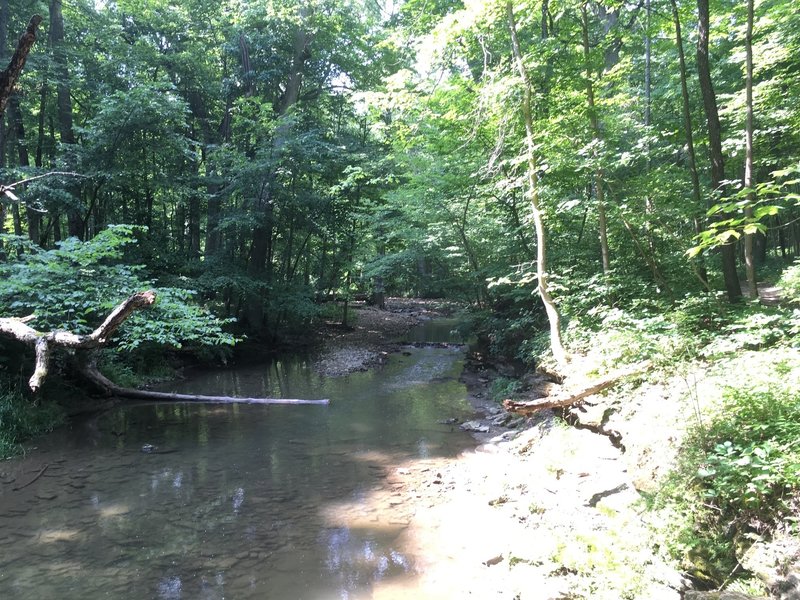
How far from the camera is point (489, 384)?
39.3ft

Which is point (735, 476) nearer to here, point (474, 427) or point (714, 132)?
point (474, 427)

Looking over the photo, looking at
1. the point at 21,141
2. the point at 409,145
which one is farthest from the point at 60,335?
the point at 21,141

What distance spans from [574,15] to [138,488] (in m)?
11.8

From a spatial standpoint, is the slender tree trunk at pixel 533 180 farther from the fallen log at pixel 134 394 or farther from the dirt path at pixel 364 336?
the dirt path at pixel 364 336

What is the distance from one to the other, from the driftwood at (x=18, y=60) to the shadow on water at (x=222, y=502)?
5118 mm

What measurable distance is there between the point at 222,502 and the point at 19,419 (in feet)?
16.9

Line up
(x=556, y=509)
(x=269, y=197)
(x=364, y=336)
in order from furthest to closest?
(x=364, y=336) → (x=269, y=197) → (x=556, y=509)

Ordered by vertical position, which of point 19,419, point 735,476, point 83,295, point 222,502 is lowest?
point 222,502

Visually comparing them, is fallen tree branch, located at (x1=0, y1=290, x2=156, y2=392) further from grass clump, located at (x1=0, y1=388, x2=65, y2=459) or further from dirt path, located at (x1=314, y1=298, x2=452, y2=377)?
dirt path, located at (x1=314, y1=298, x2=452, y2=377)

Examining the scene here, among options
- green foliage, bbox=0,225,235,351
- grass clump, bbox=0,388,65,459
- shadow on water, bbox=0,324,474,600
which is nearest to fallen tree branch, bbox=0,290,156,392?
green foliage, bbox=0,225,235,351

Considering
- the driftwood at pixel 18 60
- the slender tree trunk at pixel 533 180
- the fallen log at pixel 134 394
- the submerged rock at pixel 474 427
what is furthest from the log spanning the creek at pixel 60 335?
the slender tree trunk at pixel 533 180

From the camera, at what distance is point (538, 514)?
534 centimetres

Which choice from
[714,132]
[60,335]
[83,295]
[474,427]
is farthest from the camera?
[474,427]

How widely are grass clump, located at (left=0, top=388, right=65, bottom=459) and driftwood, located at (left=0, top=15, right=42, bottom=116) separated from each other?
5.51 m
